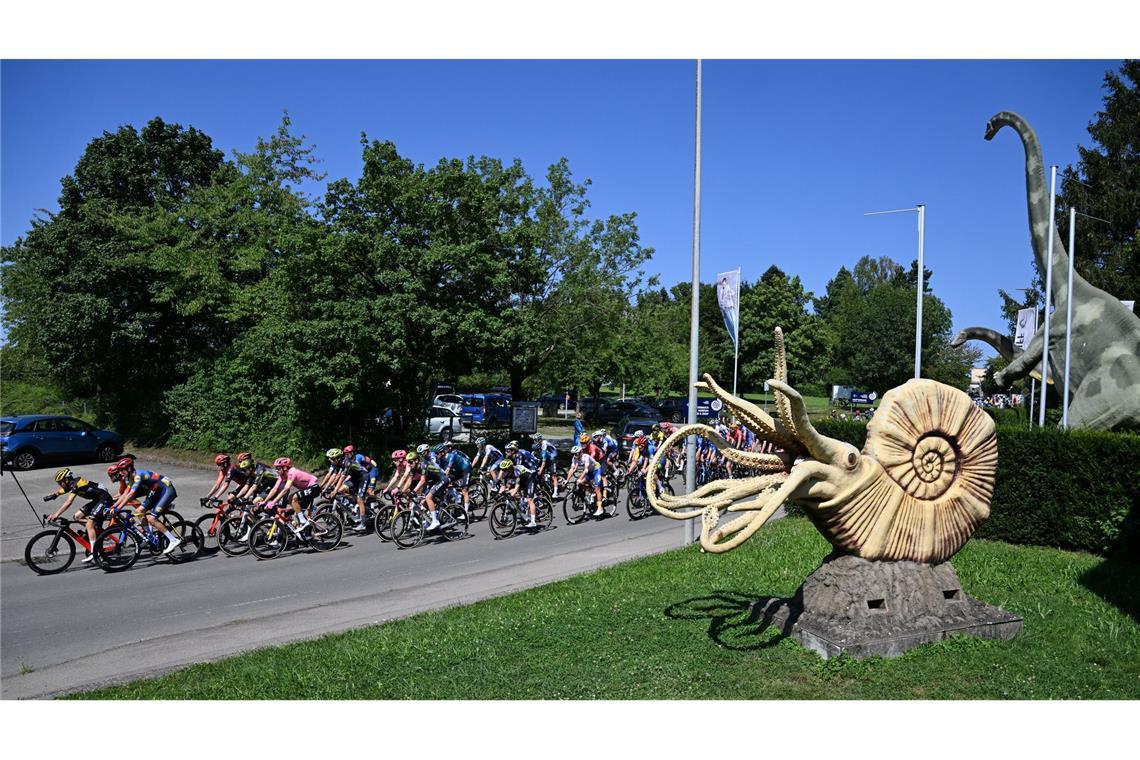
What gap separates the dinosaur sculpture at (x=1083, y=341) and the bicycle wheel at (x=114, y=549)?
1586 cm

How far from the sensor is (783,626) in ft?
26.1

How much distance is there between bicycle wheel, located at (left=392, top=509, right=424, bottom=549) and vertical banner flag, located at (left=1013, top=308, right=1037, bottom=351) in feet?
44.6

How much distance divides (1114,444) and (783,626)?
7.52m

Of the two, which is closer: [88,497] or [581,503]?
[88,497]

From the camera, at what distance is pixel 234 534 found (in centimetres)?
1359

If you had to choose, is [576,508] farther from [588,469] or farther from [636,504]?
[636,504]

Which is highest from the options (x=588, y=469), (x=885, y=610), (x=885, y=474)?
(x=885, y=474)

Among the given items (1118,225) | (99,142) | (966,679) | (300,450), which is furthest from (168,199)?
(1118,225)

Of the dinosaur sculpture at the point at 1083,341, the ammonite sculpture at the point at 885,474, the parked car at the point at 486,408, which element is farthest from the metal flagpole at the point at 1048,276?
the parked car at the point at 486,408

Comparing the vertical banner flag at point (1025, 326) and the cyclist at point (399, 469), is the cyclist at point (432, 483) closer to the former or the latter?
the cyclist at point (399, 469)

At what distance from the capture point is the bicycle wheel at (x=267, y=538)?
43.7ft

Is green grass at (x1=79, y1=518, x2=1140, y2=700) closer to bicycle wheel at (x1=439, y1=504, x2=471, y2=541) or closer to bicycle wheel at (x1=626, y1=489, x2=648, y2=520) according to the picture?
bicycle wheel at (x1=439, y1=504, x2=471, y2=541)

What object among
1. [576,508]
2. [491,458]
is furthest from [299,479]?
[576,508]

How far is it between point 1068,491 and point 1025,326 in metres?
7.04
